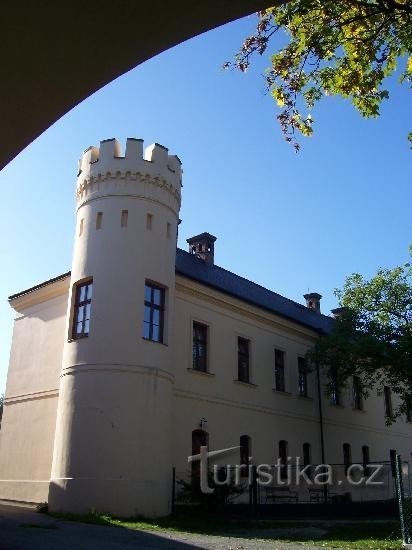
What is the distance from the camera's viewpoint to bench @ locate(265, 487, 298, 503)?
20788 mm

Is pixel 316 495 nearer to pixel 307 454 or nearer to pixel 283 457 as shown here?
pixel 307 454

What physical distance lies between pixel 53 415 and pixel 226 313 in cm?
748

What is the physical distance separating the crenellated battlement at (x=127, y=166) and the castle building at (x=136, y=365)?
0.05 m

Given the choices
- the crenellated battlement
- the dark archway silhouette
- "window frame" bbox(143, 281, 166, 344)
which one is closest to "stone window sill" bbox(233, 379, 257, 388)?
"window frame" bbox(143, 281, 166, 344)

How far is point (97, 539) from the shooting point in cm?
1087

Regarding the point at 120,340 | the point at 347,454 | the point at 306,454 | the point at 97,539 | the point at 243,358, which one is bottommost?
the point at 97,539

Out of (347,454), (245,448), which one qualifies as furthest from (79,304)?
(347,454)

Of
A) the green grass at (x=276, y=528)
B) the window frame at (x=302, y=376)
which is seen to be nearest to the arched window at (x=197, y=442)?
the green grass at (x=276, y=528)

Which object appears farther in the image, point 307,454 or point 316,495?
point 307,454

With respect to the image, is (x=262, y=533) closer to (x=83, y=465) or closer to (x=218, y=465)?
(x=83, y=465)

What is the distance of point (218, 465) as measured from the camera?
19797 mm

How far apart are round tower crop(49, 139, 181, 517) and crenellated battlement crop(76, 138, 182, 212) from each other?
34mm

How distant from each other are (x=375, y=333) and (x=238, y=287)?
6.17m

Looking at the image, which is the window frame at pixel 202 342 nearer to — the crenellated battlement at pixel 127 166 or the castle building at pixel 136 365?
the castle building at pixel 136 365
